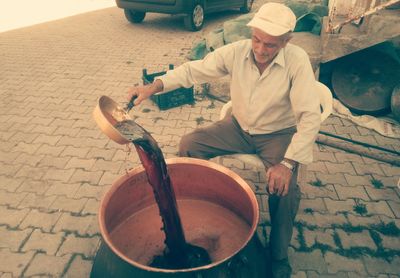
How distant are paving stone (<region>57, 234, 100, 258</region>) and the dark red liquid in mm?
907

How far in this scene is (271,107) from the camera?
2.80m

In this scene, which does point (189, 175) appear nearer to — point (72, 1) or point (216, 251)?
point (216, 251)

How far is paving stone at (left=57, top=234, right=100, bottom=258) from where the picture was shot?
300cm

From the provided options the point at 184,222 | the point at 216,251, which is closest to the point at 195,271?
the point at 216,251

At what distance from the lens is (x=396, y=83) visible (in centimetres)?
490

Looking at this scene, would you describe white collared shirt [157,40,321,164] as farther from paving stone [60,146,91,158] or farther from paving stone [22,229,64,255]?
paving stone [60,146,91,158]

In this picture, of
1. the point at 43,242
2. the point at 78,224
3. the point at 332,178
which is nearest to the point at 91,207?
the point at 78,224

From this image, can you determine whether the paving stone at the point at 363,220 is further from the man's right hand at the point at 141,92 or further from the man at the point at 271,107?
the man's right hand at the point at 141,92

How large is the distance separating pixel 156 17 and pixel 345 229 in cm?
859

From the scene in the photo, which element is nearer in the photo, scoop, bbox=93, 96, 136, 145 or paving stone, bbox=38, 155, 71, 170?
scoop, bbox=93, 96, 136, 145

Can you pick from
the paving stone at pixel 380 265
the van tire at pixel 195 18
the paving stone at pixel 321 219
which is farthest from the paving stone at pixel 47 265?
the van tire at pixel 195 18

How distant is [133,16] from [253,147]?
7.50 meters

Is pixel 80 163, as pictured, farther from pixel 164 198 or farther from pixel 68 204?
pixel 164 198

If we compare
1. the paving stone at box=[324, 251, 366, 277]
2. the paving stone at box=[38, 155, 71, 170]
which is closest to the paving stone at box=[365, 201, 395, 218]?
the paving stone at box=[324, 251, 366, 277]
